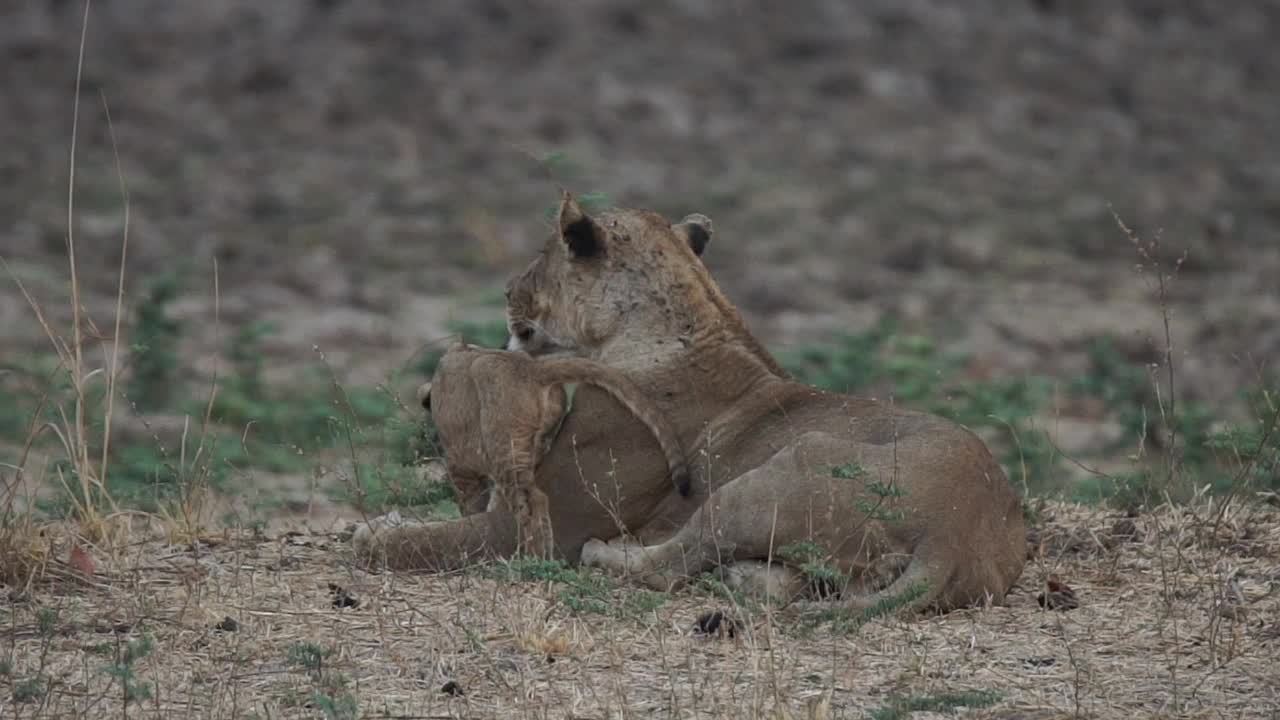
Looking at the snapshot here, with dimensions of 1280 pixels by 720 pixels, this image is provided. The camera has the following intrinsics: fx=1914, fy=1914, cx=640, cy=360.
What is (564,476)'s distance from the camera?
6805 mm

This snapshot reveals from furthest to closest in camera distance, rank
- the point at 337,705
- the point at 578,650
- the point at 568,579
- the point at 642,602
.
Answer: the point at 568,579, the point at 642,602, the point at 578,650, the point at 337,705

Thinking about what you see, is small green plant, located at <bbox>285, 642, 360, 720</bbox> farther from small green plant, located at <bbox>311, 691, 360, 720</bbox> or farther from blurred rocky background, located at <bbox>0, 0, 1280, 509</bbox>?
blurred rocky background, located at <bbox>0, 0, 1280, 509</bbox>

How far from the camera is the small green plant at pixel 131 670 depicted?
5094 mm

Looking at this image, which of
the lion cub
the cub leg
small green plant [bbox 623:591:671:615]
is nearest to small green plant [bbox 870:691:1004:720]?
small green plant [bbox 623:591:671:615]

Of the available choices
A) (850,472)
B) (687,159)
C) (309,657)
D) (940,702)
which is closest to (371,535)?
(309,657)

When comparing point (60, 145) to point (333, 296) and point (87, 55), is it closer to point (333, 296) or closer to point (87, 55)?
point (87, 55)

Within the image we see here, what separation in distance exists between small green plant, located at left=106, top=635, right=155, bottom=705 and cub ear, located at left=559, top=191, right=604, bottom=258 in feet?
7.06

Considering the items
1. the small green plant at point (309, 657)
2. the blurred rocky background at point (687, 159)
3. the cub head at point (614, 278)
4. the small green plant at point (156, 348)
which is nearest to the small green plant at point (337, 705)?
the small green plant at point (309, 657)

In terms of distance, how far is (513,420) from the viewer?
6664 mm

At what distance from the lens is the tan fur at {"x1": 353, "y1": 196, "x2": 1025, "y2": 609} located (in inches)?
247

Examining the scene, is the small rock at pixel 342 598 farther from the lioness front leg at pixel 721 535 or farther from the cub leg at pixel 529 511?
the lioness front leg at pixel 721 535

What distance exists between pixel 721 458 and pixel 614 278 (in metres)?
0.79

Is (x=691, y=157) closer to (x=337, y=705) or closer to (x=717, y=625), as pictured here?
(x=717, y=625)

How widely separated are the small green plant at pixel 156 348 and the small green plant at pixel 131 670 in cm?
577
